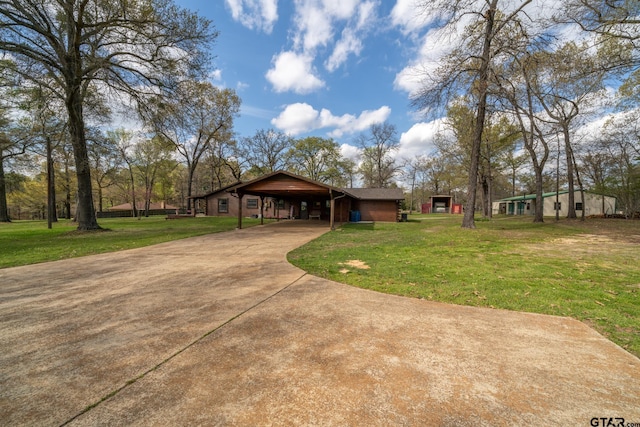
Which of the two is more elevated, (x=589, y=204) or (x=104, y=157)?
(x=104, y=157)

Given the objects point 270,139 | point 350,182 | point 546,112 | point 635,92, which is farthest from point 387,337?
point 350,182

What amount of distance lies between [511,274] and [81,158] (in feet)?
60.8

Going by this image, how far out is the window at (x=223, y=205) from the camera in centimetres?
2854

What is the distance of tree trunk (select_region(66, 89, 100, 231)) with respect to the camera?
12.8 m

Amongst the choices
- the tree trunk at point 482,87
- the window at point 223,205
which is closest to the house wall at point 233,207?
the window at point 223,205

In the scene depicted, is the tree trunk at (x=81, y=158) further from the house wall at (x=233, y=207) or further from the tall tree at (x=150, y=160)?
the tall tree at (x=150, y=160)

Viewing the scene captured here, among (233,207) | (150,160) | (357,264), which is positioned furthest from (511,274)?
(150,160)

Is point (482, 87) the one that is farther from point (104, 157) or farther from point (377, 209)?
point (104, 157)

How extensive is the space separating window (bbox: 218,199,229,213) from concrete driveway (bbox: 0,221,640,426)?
81.5 feet

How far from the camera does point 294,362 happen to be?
237 centimetres

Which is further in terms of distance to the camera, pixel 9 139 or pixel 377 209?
pixel 377 209

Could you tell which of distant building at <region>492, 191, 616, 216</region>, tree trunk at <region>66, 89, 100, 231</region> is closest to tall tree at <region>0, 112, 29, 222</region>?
tree trunk at <region>66, 89, 100, 231</region>

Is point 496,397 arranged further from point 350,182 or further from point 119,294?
point 350,182

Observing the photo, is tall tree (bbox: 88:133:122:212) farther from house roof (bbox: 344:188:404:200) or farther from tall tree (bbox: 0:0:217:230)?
house roof (bbox: 344:188:404:200)
